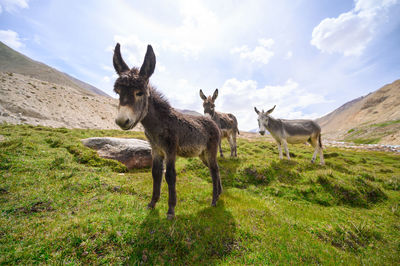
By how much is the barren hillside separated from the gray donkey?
109 feet

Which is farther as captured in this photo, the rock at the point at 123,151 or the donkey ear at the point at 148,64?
the rock at the point at 123,151

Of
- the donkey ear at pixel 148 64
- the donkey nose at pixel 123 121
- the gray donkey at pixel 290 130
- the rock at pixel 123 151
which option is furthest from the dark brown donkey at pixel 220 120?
the donkey nose at pixel 123 121

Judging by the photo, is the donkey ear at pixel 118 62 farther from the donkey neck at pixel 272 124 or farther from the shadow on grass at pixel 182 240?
the donkey neck at pixel 272 124

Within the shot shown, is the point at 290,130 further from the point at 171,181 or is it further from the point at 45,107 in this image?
the point at 45,107

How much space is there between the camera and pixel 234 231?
4.01 m

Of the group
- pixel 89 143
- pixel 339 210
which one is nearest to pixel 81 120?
pixel 89 143

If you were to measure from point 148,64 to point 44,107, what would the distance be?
1555 inches

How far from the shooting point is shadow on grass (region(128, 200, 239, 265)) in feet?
10.0

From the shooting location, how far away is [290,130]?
1274cm

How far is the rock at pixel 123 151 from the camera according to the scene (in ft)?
30.7

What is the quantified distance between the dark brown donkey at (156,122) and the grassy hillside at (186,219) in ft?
3.08

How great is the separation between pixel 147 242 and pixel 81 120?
39.3 meters

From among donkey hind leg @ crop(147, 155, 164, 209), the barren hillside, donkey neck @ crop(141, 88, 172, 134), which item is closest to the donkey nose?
donkey neck @ crop(141, 88, 172, 134)

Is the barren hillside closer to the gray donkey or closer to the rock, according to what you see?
the rock
